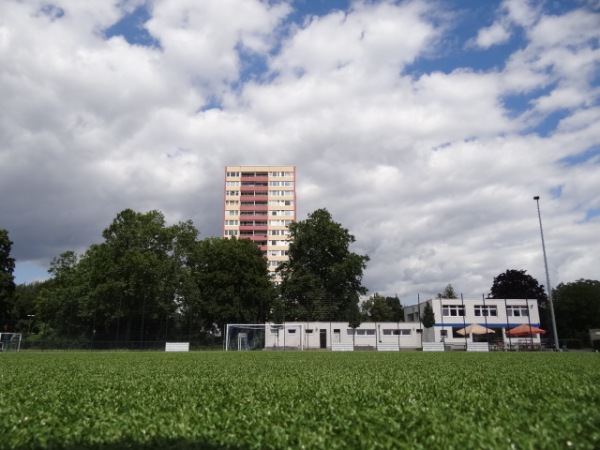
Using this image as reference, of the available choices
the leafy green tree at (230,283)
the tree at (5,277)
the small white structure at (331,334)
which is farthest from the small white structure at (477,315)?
the tree at (5,277)

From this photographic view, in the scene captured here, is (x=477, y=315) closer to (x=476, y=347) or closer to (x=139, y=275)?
(x=476, y=347)

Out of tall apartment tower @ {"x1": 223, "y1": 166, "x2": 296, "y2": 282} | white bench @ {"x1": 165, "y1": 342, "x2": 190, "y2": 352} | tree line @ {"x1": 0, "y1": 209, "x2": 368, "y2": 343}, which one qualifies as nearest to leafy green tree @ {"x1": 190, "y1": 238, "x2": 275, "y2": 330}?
tree line @ {"x1": 0, "y1": 209, "x2": 368, "y2": 343}

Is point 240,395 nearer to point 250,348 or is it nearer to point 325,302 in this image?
point 250,348

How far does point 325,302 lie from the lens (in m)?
59.3

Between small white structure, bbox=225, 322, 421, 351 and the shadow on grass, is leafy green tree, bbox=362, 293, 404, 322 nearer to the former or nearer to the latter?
small white structure, bbox=225, 322, 421, 351

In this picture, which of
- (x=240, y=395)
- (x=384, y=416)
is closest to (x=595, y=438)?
(x=384, y=416)

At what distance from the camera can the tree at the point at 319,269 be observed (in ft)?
205

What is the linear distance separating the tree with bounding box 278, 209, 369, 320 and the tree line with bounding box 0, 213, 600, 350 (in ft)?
0.49

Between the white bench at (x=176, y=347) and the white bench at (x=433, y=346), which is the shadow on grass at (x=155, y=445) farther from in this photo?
the white bench at (x=176, y=347)

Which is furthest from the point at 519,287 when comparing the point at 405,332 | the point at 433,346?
the point at 433,346

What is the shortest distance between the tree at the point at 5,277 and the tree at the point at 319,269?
3456cm

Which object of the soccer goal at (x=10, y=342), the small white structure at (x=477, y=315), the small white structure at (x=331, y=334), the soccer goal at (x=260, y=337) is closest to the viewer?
the soccer goal at (x=10, y=342)

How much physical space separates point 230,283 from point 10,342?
23.7 metres

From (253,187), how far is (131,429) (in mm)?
108077
